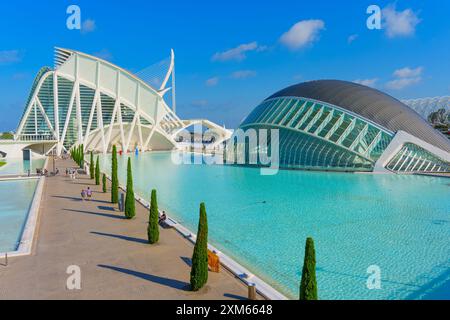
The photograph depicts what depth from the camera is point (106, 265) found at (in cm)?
892

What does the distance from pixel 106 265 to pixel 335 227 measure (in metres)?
8.49

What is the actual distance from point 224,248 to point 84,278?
4466 millimetres

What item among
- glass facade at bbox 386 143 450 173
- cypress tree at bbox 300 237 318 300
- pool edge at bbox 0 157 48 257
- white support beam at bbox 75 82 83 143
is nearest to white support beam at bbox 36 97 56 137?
white support beam at bbox 75 82 83 143

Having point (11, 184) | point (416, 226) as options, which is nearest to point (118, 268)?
point (416, 226)

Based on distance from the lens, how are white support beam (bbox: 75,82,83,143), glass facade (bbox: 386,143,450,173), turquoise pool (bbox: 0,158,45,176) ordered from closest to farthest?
glass facade (bbox: 386,143,450,173), turquoise pool (bbox: 0,158,45,176), white support beam (bbox: 75,82,83,143)

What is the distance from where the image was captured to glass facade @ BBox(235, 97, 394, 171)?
1148 inches

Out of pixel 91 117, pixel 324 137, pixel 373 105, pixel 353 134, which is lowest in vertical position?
pixel 324 137

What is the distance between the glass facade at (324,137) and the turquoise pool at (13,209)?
21.3 m

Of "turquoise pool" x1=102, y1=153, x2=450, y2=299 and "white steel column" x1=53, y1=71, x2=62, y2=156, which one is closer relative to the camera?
"turquoise pool" x1=102, y1=153, x2=450, y2=299

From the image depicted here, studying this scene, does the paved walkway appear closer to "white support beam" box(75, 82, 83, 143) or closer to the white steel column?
"white support beam" box(75, 82, 83, 143)

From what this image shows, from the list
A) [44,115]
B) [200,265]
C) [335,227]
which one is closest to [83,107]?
[44,115]

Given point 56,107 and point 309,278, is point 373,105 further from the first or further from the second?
point 56,107

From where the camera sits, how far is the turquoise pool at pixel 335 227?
861 cm

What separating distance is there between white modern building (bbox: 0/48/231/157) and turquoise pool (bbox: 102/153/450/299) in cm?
4028
